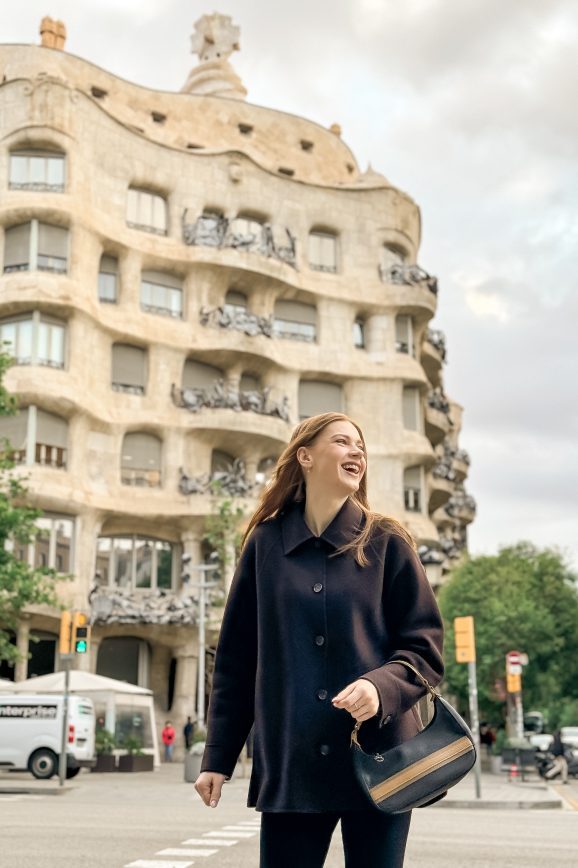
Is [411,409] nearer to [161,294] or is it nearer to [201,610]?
[161,294]

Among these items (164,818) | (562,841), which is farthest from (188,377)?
(562,841)

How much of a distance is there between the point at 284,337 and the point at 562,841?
4003cm

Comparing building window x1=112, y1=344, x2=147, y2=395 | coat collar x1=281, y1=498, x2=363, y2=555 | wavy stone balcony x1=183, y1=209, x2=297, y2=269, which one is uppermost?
wavy stone balcony x1=183, y1=209, x2=297, y2=269

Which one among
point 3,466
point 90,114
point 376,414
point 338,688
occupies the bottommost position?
point 338,688

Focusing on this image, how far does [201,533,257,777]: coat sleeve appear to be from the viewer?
3564 mm

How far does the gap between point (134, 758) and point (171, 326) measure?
18.5 m

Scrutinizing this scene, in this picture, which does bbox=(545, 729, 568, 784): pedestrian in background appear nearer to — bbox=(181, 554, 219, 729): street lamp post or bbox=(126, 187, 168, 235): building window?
bbox=(181, 554, 219, 729): street lamp post

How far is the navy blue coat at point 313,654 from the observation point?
3.30 meters

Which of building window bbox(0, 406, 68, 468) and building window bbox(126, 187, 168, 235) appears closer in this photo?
building window bbox(0, 406, 68, 468)

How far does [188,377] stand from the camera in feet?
156

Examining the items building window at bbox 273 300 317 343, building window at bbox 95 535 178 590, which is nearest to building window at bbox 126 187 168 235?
building window at bbox 273 300 317 343

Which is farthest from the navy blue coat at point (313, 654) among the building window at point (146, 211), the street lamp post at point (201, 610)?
the building window at point (146, 211)

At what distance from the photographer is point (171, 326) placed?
46781 millimetres

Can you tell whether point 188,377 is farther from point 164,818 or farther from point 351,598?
point 351,598
